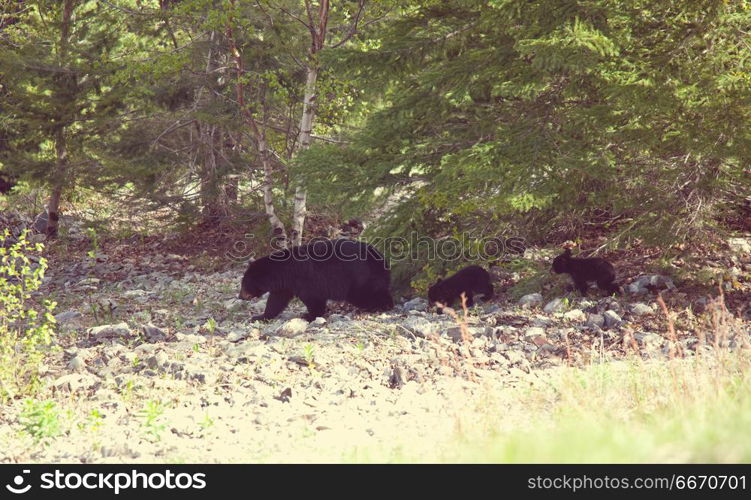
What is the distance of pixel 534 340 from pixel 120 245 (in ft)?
45.6

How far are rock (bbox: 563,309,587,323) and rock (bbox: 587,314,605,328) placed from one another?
0.40 ft

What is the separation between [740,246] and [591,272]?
3.19 m

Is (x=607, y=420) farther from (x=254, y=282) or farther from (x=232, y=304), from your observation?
(x=232, y=304)

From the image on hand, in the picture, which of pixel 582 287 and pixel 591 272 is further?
pixel 582 287

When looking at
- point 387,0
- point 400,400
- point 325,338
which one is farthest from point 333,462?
point 387,0

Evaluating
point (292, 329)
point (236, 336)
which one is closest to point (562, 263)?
point (292, 329)

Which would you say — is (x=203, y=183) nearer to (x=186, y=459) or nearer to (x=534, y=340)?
(x=534, y=340)

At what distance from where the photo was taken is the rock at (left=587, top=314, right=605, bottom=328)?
885cm

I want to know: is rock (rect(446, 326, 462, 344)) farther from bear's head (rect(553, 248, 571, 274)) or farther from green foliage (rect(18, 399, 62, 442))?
green foliage (rect(18, 399, 62, 442))

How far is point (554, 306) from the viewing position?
32.3ft

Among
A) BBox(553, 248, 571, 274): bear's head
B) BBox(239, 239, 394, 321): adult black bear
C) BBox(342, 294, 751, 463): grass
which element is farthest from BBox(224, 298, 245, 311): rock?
BBox(342, 294, 751, 463): grass

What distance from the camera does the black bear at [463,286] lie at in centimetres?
1090

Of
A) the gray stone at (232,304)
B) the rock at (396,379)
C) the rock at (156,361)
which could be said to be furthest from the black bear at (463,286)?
the rock at (156,361)

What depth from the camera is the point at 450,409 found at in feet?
18.3
